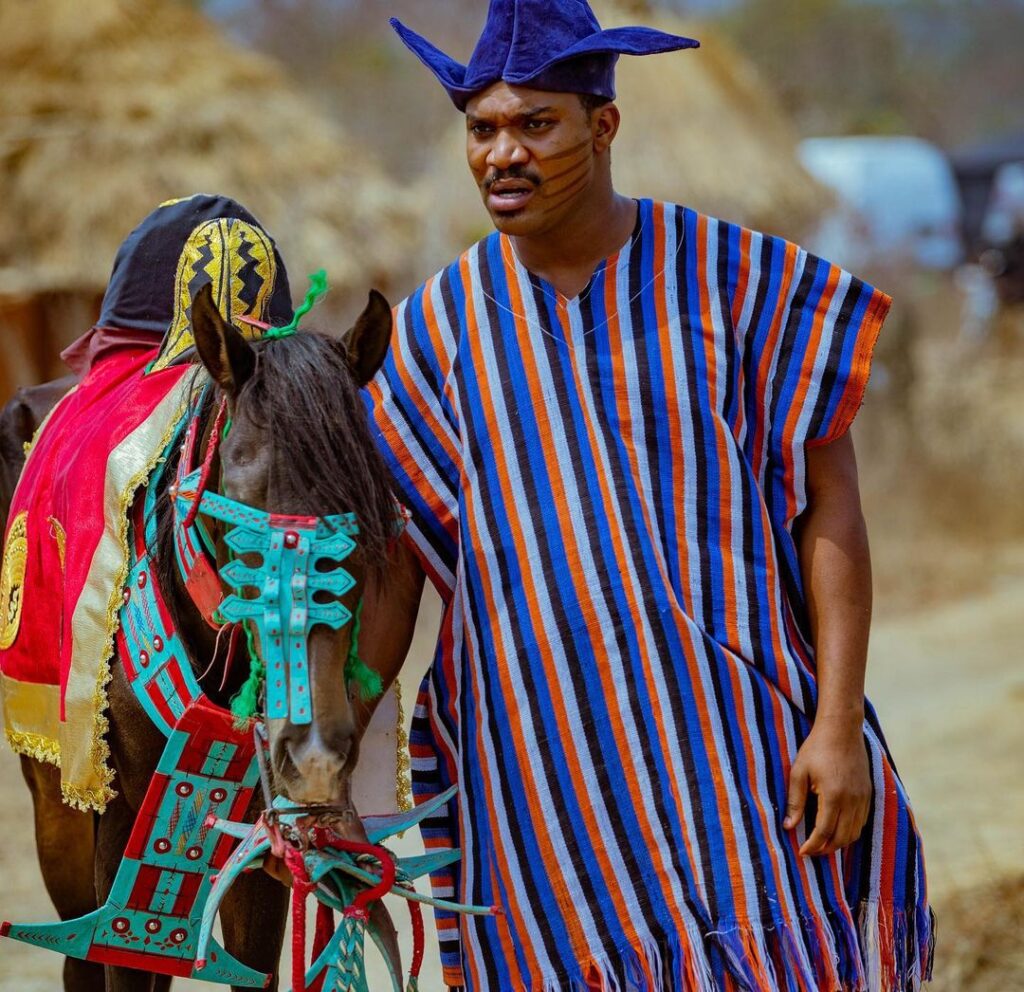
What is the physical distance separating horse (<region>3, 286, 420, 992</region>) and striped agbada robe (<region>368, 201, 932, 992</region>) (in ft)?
0.75

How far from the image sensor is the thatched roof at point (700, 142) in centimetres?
1170

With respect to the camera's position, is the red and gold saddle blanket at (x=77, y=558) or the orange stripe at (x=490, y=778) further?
the red and gold saddle blanket at (x=77, y=558)

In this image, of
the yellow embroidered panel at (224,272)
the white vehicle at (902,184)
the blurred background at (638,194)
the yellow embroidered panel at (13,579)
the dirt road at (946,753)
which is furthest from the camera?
the white vehicle at (902,184)

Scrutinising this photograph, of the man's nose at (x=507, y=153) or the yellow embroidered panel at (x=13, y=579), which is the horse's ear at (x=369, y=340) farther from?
the yellow embroidered panel at (x=13, y=579)

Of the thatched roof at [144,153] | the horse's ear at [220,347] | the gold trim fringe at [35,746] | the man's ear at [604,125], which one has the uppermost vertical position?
the thatched roof at [144,153]

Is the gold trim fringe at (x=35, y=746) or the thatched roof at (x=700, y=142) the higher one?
the thatched roof at (x=700, y=142)

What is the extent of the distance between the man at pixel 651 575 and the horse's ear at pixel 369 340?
0.74 ft

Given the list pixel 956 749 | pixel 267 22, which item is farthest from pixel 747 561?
pixel 267 22

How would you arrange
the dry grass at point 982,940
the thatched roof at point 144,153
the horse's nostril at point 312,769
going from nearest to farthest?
the horse's nostril at point 312,769, the dry grass at point 982,940, the thatched roof at point 144,153

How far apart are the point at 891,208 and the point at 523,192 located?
31.1 metres

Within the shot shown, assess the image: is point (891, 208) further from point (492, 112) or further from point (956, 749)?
point (492, 112)

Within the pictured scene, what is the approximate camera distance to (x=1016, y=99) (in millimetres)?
61156

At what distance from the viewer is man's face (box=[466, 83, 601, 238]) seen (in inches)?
92.2

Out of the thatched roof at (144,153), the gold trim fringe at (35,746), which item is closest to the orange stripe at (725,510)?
the gold trim fringe at (35,746)
